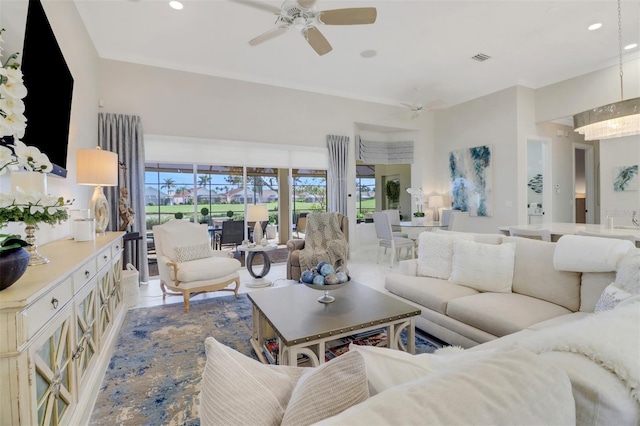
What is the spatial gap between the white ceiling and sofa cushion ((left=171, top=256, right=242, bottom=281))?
299 centimetres

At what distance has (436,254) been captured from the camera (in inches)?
117

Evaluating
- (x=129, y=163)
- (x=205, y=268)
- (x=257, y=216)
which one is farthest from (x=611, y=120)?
(x=129, y=163)

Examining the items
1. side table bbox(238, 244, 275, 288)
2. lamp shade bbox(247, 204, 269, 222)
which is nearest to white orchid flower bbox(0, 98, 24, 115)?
side table bbox(238, 244, 275, 288)

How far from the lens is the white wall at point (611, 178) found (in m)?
4.85

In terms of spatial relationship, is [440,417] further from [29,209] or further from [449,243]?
[449,243]

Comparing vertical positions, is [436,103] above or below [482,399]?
above

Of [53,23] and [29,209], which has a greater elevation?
[53,23]

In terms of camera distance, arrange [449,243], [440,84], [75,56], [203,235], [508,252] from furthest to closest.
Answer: [440,84], [203,235], [75,56], [449,243], [508,252]

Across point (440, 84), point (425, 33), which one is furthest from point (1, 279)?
point (440, 84)

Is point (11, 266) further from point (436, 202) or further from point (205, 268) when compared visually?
point (436, 202)

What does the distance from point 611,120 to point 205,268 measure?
16.1 ft

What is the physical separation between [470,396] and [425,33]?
15.3ft

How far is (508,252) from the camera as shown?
254 cm

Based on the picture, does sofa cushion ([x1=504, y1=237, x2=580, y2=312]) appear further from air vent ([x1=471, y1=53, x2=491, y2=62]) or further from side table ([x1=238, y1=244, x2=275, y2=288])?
air vent ([x1=471, y1=53, x2=491, y2=62])
